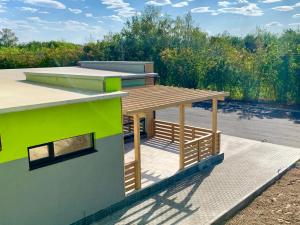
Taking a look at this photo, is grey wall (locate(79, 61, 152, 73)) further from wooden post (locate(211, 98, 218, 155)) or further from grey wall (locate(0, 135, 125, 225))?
grey wall (locate(0, 135, 125, 225))

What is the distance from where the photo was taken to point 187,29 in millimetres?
49656

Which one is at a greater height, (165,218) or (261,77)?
(261,77)

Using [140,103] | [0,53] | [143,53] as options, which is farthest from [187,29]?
[140,103]

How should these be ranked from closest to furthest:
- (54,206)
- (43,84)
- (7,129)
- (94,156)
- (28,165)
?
(7,129)
(28,165)
(54,206)
(94,156)
(43,84)

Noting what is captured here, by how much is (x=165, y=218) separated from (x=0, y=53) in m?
38.0

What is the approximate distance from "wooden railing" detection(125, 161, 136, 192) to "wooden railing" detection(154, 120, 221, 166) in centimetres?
270

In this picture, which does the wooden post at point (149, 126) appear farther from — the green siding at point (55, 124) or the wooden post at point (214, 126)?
the green siding at point (55, 124)

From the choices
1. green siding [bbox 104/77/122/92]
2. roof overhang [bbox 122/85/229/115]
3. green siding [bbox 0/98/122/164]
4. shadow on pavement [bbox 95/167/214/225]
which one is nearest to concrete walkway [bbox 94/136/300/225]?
shadow on pavement [bbox 95/167/214/225]

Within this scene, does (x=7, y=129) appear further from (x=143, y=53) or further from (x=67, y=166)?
(x=143, y=53)

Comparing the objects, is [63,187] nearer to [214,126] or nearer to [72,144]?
[72,144]

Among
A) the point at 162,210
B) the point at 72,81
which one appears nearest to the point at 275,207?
the point at 162,210

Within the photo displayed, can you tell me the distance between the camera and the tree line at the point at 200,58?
91.6 ft

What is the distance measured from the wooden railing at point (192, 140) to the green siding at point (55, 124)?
4.09 meters

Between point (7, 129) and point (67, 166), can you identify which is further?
point (67, 166)
